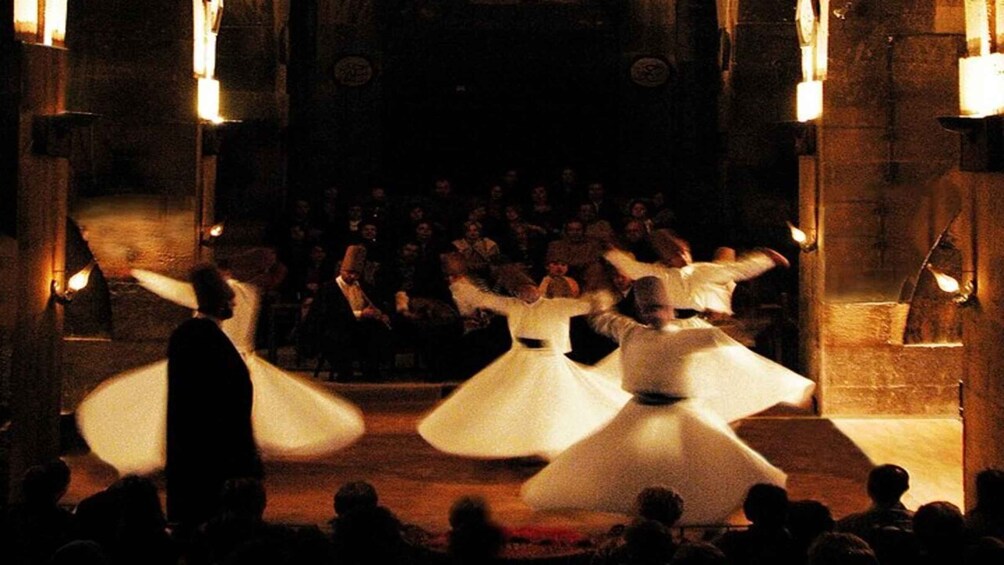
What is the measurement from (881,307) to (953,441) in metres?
1.72

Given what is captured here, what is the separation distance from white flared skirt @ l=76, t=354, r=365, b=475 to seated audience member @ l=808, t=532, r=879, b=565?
5754mm

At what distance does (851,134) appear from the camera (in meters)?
13.5

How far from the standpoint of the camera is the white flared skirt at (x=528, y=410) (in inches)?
400

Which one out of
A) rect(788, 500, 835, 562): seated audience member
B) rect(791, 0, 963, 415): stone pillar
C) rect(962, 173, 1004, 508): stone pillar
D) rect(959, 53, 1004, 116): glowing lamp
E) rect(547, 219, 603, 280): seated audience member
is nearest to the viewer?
rect(788, 500, 835, 562): seated audience member

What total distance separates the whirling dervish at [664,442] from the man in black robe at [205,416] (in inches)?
84.2

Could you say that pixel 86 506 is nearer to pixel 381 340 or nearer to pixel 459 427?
pixel 459 427

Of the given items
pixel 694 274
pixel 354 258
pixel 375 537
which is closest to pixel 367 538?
pixel 375 537

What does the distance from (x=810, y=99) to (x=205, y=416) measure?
26.7 ft

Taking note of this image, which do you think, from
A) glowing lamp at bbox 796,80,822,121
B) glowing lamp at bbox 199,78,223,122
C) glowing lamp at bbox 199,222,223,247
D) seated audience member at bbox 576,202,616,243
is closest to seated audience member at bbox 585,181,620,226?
seated audience member at bbox 576,202,616,243

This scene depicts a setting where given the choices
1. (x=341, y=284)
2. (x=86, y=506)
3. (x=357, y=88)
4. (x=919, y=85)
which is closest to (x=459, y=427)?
(x=341, y=284)

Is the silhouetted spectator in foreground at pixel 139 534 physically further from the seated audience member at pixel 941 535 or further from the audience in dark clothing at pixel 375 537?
the seated audience member at pixel 941 535

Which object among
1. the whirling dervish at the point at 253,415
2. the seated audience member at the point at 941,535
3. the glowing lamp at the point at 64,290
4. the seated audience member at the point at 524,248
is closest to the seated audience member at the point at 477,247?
the seated audience member at the point at 524,248

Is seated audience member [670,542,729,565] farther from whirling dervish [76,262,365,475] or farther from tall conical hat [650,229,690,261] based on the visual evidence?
tall conical hat [650,229,690,261]

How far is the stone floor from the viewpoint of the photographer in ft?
30.6
